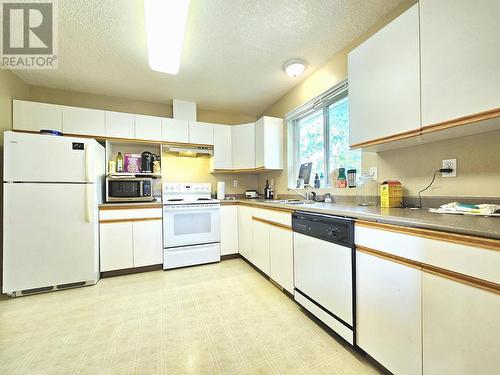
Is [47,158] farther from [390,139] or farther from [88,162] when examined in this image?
[390,139]

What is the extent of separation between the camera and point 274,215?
7.18ft

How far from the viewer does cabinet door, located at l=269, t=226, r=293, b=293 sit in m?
1.94

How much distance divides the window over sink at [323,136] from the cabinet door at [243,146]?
0.62m

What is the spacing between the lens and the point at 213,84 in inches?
112

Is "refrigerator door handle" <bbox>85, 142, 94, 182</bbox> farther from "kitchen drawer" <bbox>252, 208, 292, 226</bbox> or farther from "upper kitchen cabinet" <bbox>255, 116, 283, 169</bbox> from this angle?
"upper kitchen cabinet" <bbox>255, 116, 283, 169</bbox>

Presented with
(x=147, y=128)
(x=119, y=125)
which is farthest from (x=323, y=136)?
(x=119, y=125)

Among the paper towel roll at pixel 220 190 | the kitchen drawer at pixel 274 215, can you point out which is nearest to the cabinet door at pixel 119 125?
the paper towel roll at pixel 220 190

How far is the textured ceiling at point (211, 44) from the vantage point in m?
1.66

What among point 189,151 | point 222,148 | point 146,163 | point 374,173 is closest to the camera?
point 374,173

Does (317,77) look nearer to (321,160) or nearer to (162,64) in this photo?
(321,160)

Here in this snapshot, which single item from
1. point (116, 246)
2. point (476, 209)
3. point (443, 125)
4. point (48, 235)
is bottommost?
point (116, 246)

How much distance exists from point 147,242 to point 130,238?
206 millimetres

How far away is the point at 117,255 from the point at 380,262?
280cm

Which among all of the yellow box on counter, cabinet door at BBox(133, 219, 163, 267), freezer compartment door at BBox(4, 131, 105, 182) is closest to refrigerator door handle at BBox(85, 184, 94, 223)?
freezer compartment door at BBox(4, 131, 105, 182)
